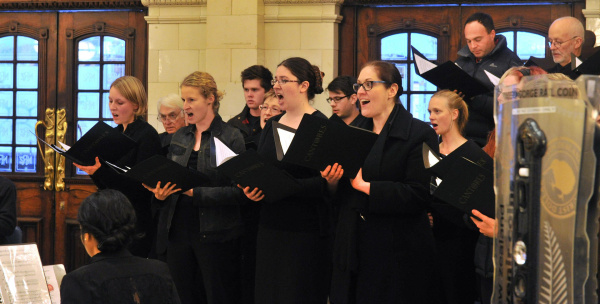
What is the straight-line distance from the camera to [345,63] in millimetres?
6574

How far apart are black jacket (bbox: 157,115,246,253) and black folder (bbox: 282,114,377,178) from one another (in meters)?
0.77

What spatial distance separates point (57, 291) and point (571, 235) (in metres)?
2.79

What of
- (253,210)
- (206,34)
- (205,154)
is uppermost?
(206,34)

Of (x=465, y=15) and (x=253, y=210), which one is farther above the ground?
(x=465, y=15)

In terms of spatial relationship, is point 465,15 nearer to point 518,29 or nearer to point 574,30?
point 518,29

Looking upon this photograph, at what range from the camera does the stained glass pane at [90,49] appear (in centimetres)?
720

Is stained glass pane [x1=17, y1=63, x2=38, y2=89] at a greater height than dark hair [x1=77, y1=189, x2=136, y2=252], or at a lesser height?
greater

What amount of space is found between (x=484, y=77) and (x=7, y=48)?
4.71 meters

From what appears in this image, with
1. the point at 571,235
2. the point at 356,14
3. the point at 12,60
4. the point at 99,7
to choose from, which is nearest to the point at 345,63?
the point at 356,14

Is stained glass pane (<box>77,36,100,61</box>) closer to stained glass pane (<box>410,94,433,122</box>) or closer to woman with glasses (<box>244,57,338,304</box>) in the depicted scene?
stained glass pane (<box>410,94,433,122</box>)

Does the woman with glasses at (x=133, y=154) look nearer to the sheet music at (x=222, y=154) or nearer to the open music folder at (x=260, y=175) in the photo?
the sheet music at (x=222, y=154)

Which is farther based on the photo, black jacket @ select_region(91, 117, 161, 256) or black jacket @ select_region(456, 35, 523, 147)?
black jacket @ select_region(456, 35, 523, 147)

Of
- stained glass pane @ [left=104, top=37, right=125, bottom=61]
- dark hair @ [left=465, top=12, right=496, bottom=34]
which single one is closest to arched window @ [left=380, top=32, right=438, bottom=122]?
dark hair @ [left=465, top=12, right=496, bottom=34]

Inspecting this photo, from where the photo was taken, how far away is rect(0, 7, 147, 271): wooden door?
7176 mm
